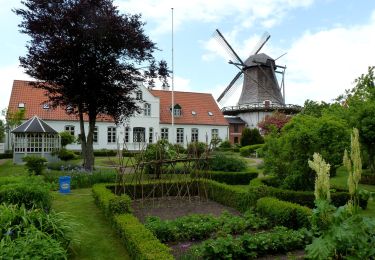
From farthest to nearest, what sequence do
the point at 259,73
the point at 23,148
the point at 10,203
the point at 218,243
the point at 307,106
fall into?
the point at 259,73 → the point at 307,106 → the point at 23,148 → the point at 10,203 → the point at 218,243

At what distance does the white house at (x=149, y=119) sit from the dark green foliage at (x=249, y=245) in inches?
1126

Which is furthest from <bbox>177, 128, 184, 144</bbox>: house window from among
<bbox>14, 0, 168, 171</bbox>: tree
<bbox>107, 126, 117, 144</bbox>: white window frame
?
<bbox>14, 0, 168, 171</bbox>: tree

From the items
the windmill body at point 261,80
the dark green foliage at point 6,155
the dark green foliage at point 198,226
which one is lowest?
the dark green foliage at point 198,226

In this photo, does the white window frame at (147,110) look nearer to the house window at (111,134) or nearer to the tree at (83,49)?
the house window at (111,134)

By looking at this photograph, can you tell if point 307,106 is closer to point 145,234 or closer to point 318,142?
point 318,142

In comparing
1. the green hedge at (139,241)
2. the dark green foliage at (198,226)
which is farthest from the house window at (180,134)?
the green hedge at (139,241)

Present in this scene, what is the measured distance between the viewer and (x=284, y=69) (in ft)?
176

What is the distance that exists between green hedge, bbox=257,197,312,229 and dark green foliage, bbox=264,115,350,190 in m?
3.13

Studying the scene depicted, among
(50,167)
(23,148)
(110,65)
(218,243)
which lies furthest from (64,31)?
(218,243)

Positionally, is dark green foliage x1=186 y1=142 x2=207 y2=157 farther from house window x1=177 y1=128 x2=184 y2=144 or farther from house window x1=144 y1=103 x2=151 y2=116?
house window x1=177 y1=128 x2=184 y2=144

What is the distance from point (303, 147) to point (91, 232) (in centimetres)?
742

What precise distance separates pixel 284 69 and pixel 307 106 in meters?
21.0

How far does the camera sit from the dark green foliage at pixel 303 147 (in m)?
11.6

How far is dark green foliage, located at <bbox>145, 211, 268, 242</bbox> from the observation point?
7.84m
